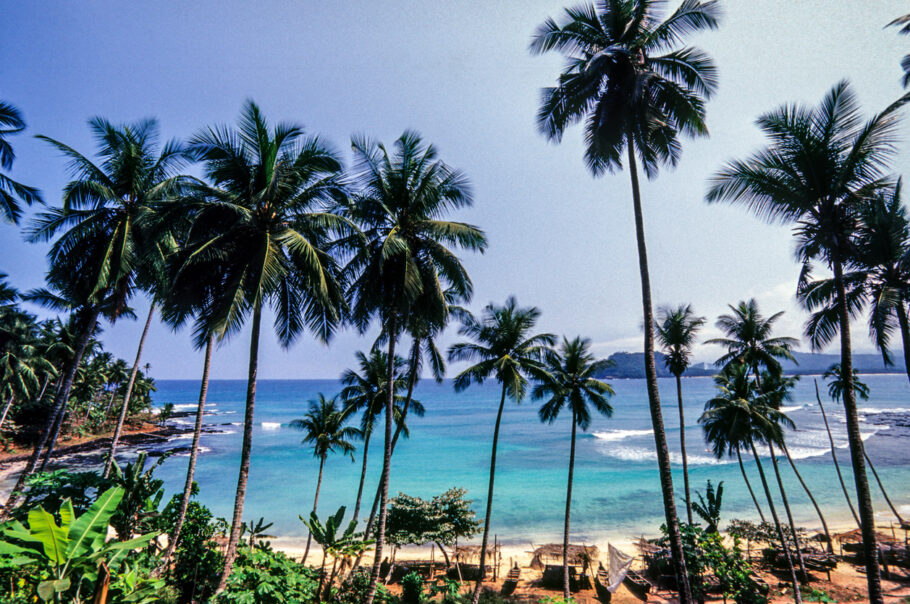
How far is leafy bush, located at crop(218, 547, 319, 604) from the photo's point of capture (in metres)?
8.08

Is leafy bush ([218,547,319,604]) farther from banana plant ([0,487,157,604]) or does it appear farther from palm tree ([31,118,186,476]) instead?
palm tree ([31,118,186,476])

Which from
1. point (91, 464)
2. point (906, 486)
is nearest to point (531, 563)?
point (906, 486)

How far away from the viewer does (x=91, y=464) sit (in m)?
36.0

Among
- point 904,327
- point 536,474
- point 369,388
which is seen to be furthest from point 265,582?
point 536,474

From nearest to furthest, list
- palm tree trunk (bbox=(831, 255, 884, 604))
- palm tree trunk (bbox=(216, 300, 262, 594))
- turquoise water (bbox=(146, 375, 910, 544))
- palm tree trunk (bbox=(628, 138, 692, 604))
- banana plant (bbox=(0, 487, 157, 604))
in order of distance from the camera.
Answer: banana plant (bbox=(0, 487, 157, 604))
palm tree trunk (bbox=(831, 255, 884, 604))
palm tree trunk (bbox=(628, 138, 692, 604))
palm tree trunk (bbox=(216, 300, 262, 594))
turquoise water (bbox=(146, 375, 910, 544))

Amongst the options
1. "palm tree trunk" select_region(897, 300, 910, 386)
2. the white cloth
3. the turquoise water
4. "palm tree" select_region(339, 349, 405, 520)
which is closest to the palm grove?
"palm tree trunk" select_region(897, 300, 910, 386)

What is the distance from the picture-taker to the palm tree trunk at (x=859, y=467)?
22.8 ft

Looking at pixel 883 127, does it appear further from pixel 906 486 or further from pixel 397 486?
pixel 906 486

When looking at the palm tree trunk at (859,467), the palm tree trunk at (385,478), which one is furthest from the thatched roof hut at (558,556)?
the palm tree trunk at (859,467)

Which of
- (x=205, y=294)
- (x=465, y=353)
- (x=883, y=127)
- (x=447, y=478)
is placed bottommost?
(x=447, y=478)

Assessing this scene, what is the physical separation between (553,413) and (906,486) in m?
39.8

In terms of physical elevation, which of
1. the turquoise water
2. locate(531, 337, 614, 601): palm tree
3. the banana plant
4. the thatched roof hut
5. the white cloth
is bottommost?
the turquoise water

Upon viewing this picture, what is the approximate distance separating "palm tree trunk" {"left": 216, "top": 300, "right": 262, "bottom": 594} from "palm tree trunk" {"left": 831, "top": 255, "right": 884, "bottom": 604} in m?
12.0

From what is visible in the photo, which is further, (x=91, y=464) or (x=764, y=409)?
(x=91, y=464)
